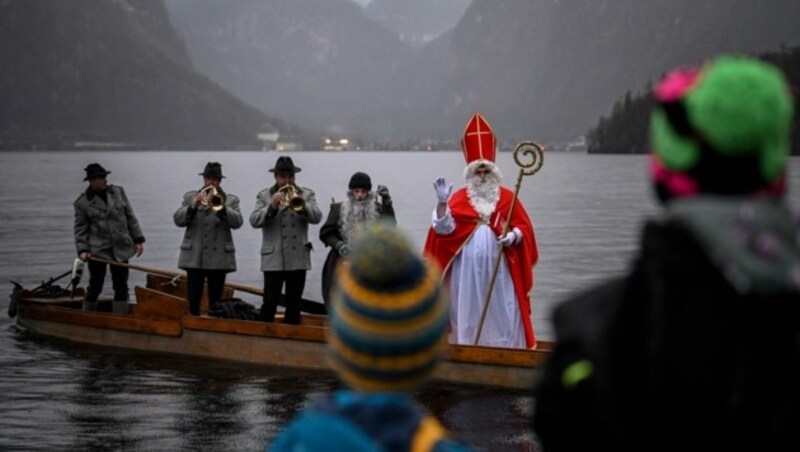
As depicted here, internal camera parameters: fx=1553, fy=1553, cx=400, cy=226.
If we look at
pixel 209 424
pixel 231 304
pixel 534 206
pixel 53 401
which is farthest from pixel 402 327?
pixel 534 206

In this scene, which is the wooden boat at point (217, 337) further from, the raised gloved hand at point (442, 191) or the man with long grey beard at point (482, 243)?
the raised gloved hand at point (442, 191)

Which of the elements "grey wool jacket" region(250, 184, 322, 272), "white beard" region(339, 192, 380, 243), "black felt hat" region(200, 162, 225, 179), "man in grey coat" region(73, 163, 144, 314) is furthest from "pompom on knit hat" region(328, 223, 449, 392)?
"man in grey coat" region(73, 163, 144, 314)

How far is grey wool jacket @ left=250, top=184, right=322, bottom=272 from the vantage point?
14836 mm

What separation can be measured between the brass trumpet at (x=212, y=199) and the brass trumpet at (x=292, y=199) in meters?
0.94

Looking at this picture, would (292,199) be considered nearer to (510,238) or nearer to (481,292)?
(481,292)

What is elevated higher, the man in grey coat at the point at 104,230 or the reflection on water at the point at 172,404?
the man in grey coat at the point at 104,230

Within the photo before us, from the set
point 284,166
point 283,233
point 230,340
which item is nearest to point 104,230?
point 230,340

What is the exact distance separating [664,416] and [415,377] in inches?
20.0

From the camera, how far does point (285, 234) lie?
14.9 metres

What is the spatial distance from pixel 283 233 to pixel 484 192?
276 centimetres

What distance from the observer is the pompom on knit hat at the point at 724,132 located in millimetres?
2660

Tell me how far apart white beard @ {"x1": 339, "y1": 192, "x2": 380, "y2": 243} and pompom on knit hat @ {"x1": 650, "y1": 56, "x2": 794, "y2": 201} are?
11.5 m

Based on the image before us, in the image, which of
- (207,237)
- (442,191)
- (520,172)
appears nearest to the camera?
(442,191)

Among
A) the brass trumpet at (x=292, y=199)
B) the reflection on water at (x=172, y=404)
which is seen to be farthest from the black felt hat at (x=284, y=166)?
the reflection on water at (x=172, y=404)
